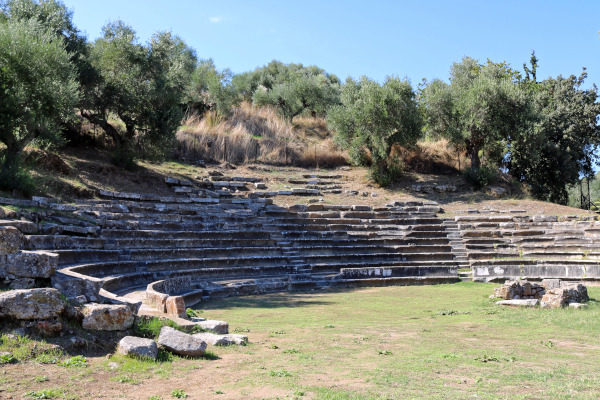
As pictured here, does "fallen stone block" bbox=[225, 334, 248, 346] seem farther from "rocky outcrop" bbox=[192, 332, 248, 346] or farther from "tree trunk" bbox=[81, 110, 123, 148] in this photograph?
"tree trunk" bbox=[81, 110, 123, 148]

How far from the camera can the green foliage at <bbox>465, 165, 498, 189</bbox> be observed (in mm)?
24531

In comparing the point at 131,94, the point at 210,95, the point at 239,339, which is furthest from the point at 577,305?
the point at 210,95

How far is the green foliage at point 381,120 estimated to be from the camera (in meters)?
24.2

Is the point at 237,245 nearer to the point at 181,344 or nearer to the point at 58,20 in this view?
the point at 181,344

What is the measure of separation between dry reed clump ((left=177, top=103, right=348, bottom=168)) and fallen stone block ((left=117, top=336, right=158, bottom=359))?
2011 cm

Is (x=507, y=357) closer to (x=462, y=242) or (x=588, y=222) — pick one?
(x=462, y=242)

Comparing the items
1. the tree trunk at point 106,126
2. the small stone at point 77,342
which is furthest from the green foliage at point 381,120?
the small stone at point 77,342

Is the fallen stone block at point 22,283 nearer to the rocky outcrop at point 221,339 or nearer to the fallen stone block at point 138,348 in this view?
the fallen stone block at point 138,348

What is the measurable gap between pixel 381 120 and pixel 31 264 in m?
20.2

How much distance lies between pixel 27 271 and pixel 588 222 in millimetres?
17868

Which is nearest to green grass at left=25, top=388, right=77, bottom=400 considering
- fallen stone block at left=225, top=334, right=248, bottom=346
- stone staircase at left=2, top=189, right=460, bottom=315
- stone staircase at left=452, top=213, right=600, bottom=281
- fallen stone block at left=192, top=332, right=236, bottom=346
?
fallen stone block at left=192, top=332, right=236, bottom=346

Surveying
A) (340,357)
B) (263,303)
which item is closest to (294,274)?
(263,303)

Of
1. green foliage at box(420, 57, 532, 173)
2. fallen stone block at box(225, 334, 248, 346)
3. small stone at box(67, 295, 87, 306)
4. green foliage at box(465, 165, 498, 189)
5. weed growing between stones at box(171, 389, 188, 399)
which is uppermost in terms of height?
green foliage at box(420, 57, 532, 173)

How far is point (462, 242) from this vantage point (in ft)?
59.5
